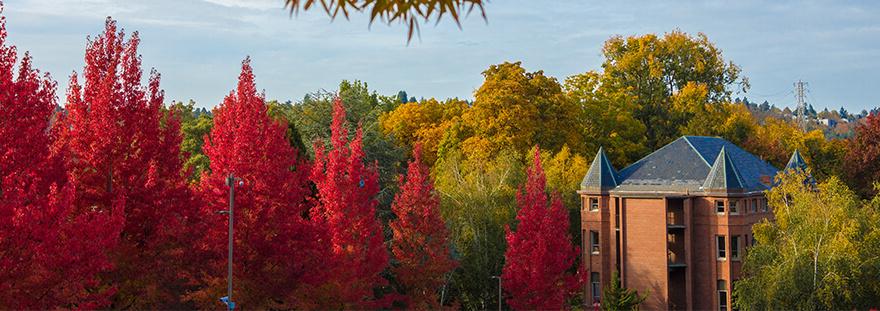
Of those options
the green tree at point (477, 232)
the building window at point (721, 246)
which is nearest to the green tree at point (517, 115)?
the green tree at point (477, 232)

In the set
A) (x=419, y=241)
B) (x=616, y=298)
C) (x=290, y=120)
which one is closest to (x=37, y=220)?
(x=419, y=241)

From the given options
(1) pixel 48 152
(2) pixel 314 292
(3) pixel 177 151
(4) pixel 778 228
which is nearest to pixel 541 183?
(4) pixel 778 228

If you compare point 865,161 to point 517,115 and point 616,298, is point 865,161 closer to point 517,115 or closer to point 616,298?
point 517,115

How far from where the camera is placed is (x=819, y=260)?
37562 millimetres

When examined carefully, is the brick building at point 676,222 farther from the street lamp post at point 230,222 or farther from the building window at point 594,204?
the street lamp post at point 230,222

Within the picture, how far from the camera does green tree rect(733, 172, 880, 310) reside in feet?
122

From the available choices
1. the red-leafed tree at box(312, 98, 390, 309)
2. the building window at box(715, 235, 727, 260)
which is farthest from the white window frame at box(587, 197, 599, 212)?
the red-leafed tree at box(312, 98, 390, 309)

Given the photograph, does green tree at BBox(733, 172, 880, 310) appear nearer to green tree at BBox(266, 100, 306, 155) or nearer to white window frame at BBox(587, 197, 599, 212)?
white window frame at BBox(587, 197, 599, 212)

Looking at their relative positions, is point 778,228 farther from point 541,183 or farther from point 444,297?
point 444,297

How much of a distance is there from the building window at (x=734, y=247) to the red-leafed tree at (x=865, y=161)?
11831 mm

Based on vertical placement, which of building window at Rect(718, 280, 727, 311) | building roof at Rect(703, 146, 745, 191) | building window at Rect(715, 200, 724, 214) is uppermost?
building roof at Rect(703, 146, 745, 191)

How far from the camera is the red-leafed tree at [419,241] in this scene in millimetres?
39781

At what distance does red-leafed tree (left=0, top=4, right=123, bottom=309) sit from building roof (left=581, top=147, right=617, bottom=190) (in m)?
32.7

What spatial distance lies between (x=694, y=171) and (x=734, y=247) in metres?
3.91
